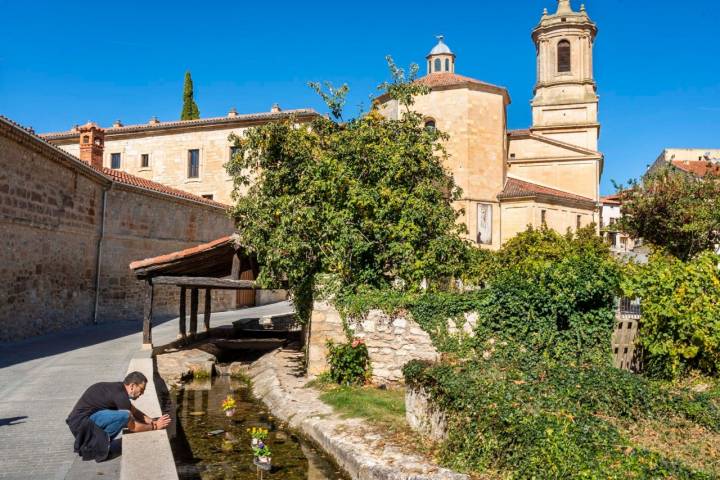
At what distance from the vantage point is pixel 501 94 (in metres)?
32.9

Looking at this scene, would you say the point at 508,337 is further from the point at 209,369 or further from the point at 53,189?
the point at 53,189

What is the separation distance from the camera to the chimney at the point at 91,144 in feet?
83.5

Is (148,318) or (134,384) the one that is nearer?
(134,384)

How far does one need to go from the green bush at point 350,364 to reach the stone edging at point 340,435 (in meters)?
0.61

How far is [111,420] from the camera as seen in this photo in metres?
6.18

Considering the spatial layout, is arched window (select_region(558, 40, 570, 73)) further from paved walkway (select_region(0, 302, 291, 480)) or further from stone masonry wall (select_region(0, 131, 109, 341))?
paved walkway (select_region(0, 302, 291, 480))

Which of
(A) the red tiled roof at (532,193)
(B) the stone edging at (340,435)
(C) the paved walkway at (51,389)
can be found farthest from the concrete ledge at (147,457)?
(A) the red tiled roof at (532,193)

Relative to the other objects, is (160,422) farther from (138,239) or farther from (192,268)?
(138,239)

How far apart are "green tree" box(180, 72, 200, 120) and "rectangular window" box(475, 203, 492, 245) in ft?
76.8

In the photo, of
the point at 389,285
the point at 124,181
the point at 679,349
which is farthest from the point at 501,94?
the point at 679,349

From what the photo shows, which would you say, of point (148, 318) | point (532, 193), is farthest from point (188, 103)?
point (148, 318)

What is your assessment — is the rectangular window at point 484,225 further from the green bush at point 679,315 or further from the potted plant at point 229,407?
the potted plant at point 229,407

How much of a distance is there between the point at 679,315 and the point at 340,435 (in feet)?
20.7

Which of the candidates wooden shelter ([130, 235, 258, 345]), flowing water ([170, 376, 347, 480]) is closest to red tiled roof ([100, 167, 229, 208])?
wooden shelter ([130, 235, 258, 345])
